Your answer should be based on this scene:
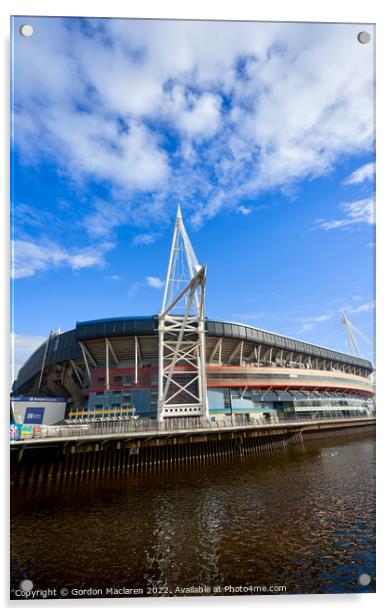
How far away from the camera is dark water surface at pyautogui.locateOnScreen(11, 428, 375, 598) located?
32.5 feet

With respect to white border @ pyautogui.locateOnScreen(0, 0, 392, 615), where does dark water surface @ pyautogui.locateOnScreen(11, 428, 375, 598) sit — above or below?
below

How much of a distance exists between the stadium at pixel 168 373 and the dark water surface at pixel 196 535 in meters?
17.5

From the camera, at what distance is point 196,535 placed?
529 inches

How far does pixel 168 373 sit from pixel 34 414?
18371 millimetres

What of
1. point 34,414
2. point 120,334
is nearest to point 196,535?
point 34,414

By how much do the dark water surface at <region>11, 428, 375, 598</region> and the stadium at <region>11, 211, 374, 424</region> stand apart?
1754 cm

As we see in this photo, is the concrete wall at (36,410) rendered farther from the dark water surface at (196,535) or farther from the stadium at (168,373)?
the dark water surface at (196,535)

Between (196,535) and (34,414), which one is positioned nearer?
(196,535)

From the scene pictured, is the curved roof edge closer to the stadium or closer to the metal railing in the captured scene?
the stadium

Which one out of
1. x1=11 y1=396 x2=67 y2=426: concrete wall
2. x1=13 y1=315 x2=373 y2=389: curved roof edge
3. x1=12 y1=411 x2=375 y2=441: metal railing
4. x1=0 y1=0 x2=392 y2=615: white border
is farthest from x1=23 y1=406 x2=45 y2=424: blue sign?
x1=0 y1=0 x2=392 y2=615: white border
